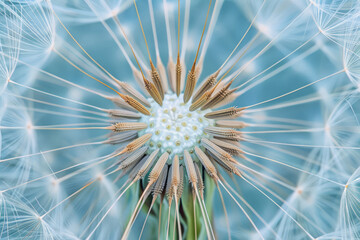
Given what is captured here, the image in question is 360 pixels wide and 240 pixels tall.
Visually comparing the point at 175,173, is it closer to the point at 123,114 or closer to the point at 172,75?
the point at 123,114

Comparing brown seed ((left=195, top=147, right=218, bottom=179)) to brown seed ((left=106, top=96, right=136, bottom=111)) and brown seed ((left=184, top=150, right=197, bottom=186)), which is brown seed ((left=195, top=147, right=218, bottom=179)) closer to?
brown seed ((left=184, top=150, right=197, bottom=186))

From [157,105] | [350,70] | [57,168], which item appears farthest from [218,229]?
[350,70]

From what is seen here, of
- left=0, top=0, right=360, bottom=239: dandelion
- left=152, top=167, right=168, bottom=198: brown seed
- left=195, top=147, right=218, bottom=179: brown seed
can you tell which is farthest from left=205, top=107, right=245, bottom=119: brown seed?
left=152, top=167, right=168, bottom=198: brown seed

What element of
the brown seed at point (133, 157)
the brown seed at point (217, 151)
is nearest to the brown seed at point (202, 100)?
the brown seed at point (217, 151)

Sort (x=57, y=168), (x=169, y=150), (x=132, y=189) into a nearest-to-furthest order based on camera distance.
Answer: (x=169, y=150)
(x=132, y=189)
(x=57, y=168)

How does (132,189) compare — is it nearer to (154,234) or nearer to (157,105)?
(154,234)

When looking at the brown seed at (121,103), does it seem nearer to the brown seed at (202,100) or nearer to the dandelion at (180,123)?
the dandelion at (180,123)

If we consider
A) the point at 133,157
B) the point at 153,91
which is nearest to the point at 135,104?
the point at 153,91
